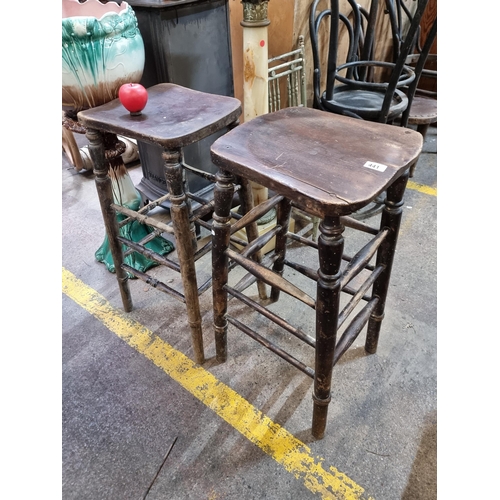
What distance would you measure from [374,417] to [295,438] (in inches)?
11.8

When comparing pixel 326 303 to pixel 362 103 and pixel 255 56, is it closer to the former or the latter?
pixel 255 56

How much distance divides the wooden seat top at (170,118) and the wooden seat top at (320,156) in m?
0.10

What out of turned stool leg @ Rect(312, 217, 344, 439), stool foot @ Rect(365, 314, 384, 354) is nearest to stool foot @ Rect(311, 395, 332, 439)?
turned stool leg @ Rect(312, 217, 344, 439)

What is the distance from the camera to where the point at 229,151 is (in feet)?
3.61

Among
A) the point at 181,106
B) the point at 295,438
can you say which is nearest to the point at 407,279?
the point at 295,438

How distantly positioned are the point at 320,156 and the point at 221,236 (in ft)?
1.31

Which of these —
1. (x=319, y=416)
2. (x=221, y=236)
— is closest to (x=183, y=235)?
(x=221, y=236)

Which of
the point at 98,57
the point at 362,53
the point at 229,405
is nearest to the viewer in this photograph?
the point at 98,57

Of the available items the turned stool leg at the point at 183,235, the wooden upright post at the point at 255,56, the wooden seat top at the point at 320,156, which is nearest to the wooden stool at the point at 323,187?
the wooden seat top at the point at 320,156

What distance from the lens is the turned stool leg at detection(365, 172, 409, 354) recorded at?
47.5 inches

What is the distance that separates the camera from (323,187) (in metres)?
0.94

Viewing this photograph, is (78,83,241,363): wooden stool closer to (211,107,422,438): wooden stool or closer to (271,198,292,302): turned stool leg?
(211,107,422,438): wooden stool

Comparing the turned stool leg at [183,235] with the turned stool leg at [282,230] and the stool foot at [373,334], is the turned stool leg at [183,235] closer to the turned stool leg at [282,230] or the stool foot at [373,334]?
the turned stool leg at [282,230]

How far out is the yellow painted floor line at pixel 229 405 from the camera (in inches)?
49.7
